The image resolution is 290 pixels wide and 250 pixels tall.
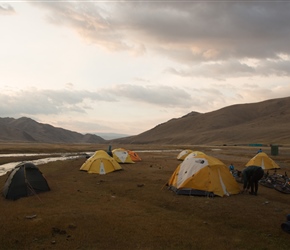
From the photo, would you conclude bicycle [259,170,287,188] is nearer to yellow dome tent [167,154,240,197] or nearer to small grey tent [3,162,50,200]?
yellow dome tent [167,154,240,197]

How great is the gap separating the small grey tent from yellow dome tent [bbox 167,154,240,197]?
8.60 metres

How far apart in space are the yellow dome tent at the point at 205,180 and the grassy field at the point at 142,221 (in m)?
0.63

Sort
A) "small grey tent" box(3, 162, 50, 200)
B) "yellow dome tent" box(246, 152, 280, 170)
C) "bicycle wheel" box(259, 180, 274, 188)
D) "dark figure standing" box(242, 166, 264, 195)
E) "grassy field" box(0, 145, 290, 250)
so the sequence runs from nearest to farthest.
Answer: "grassy field" box(0, 145, 290, 250) → "small grey tent" box(3, 162, 50, 200) → "dark figure standing" box(242, 166, 264, 195) → "bicycle wheel" box(259, 180, 274, 188) → "yellow dome tent" box(246, 152, 280, 170)

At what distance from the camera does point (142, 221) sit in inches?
499

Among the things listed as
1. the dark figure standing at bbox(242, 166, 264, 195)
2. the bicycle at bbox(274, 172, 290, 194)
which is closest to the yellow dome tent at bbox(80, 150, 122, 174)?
the dark figure standing at bbox(242, 166, 264, 195)

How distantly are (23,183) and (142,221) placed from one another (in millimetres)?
8758

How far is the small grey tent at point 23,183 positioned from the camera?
55.5 feet

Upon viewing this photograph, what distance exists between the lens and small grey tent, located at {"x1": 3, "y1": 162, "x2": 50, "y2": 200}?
1692 cm

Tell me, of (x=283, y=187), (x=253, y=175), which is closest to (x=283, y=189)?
(x=283, y=187)

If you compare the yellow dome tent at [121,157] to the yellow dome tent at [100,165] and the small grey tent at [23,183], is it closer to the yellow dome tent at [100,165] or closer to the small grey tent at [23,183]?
the yellow dome tent at [100,165]

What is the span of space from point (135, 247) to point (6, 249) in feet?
14.2

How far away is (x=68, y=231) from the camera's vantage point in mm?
11398

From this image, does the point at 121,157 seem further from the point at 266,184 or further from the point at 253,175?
the point at 253,175

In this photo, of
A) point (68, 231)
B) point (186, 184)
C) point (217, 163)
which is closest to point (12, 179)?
point (68, 231)
